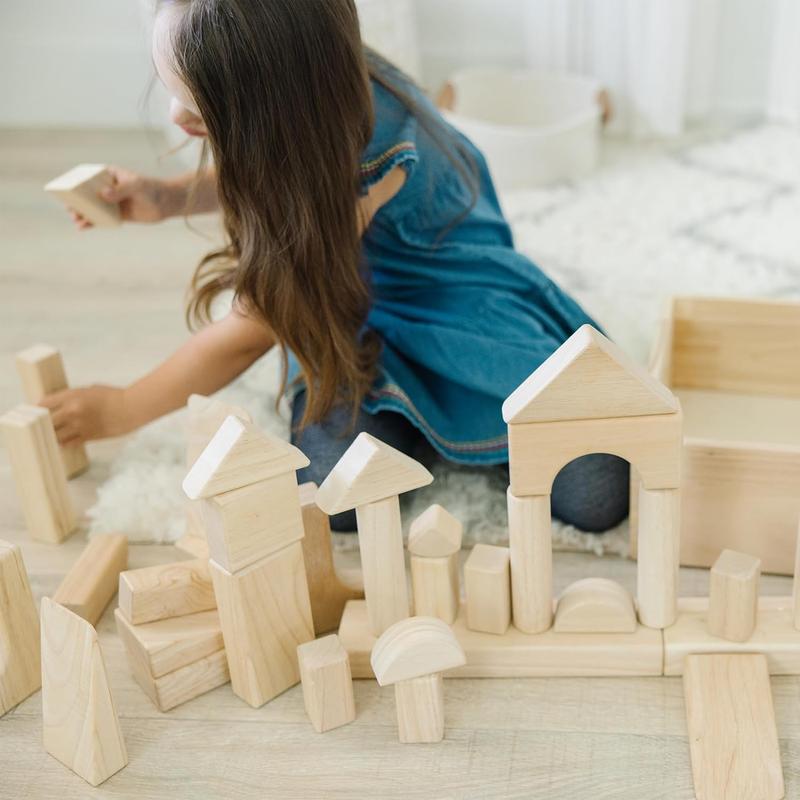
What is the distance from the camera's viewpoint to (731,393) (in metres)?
1.26

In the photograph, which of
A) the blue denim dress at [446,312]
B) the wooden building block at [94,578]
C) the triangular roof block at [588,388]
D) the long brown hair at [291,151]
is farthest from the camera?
the blue denim dress at [446,312]

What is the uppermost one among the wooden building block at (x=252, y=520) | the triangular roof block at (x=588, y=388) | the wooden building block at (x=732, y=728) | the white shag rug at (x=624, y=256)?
the triangular roof block at (x=588, y=388)

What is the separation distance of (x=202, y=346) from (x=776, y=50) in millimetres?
1292

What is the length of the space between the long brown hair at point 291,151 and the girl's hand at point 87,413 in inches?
8.0

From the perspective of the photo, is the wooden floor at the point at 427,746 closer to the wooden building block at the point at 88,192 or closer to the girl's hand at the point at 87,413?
the girl's hand at the point at 87,413

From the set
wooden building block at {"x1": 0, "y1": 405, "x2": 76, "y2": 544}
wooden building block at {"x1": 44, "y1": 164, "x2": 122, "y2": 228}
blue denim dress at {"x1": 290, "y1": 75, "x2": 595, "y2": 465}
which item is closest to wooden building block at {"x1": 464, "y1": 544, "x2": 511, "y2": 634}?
blue denim dress at {"x1": 290, "y1": 75, "x2": 595, "y2": 465}

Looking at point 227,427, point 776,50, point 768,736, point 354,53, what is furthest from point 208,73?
point 776,50

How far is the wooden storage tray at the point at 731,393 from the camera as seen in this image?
40.5 inches

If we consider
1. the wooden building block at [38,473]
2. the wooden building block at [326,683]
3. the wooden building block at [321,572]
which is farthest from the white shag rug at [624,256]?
the wooden building block at [326,683]

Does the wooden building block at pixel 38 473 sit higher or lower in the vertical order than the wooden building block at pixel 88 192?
lower

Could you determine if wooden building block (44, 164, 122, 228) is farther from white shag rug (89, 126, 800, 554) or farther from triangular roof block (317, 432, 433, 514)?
triangular roof block (317, 432, 433, 514)

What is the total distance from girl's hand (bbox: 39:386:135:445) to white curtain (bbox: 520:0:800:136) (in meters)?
1.19

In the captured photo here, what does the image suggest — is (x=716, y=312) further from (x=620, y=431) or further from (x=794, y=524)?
(x=620, y=431)

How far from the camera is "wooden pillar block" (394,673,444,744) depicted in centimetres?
85
